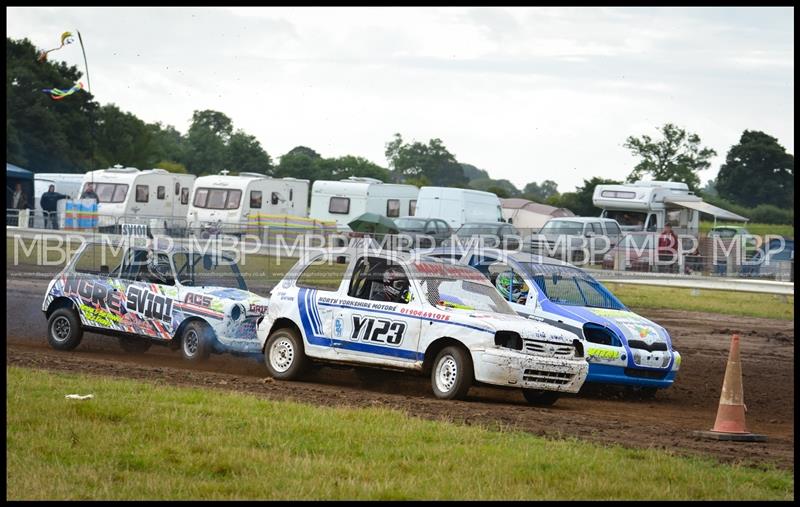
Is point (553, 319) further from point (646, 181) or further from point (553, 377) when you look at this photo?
point (646, 181)

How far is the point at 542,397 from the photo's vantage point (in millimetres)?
12906

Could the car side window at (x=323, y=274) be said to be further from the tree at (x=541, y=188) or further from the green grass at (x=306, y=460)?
the tree at (x=541, y=188)

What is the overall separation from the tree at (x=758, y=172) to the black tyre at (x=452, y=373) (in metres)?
43.3

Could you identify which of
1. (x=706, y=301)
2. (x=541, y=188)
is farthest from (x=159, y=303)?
(x=541, y=188)

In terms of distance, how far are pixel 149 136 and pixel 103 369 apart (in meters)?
42.3

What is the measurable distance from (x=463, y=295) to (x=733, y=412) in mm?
3452

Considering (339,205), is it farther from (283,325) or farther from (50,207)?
(283,325)

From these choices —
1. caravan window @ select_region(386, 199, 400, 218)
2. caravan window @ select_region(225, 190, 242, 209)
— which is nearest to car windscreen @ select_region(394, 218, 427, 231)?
caravan window @ select_region(386, 199, 400, 218)

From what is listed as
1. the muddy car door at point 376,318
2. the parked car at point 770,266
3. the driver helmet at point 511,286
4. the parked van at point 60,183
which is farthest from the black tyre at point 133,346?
the parked van at point 60,183

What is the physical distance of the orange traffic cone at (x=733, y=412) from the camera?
10602 mm

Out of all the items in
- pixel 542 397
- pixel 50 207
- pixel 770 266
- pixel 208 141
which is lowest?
pixel 542 397

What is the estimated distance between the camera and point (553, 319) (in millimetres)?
14094

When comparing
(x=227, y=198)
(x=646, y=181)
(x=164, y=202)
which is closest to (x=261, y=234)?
(x=227, y=198)

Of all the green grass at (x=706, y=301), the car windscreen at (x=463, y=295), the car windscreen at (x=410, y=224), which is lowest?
the green grass at (x=706, y=301)
